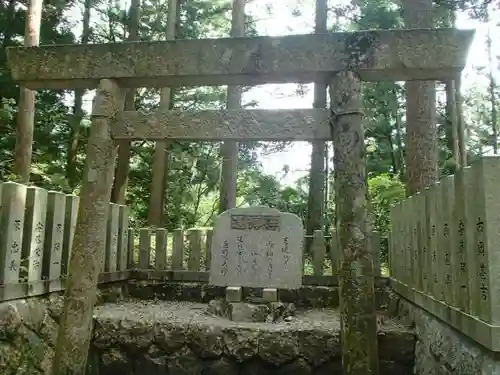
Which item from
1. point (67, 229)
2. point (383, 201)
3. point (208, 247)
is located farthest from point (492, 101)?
point (67, 229)

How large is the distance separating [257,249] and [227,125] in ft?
8.52

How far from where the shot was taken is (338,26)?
15.2m

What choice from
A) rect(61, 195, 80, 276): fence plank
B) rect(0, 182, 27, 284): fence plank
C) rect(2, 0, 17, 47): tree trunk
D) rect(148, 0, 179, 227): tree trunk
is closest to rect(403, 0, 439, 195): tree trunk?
rect(61, 195, 80, 276): fence plank

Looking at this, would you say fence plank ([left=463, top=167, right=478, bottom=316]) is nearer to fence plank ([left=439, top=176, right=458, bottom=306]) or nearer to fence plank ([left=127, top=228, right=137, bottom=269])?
fence plank ([left=439, top=176, right=458, bottom=306])

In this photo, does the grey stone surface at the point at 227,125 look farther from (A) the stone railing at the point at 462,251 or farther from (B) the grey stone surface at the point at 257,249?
(B) the grey stone surface at the point at 257,249

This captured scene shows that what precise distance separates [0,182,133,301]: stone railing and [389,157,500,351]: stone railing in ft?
13.8

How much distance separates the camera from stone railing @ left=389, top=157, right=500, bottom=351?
303 cm

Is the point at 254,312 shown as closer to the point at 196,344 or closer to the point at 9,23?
the point at 196,344

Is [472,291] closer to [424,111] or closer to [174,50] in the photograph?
[174,50]

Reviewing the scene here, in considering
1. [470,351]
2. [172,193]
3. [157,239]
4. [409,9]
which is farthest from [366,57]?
[172,193]

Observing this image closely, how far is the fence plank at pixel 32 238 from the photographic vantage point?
5285mm

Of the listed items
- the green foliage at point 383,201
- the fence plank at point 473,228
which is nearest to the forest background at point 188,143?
the green foliage at point 383,201

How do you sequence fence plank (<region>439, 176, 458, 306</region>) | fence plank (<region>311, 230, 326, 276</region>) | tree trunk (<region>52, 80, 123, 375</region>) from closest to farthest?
fence plank (<region>439, 176, 458, 306</region>) < tree trunk (<region>52, 80, 123, 375</region>) < fence plank (<region>311, 230, 326, 276</region>)

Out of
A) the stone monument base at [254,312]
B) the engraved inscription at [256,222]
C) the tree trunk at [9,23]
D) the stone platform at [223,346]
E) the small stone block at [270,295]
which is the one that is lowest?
the stone platform at [223,346]
